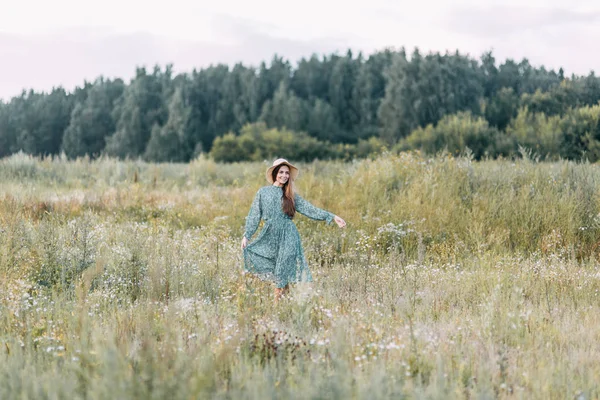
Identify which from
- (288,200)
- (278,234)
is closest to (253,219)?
(278,234)

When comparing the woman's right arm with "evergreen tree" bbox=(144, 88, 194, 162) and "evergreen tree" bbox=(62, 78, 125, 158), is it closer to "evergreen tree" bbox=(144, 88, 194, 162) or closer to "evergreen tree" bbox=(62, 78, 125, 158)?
"evergreen tree" bbox=(144, 88, 194, 162)

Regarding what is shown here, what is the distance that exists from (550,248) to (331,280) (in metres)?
4.09

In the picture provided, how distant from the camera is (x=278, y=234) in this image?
6375mm

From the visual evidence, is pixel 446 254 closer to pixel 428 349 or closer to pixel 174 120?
pixel 428 349

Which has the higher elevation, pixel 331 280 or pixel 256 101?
pixel 256 101

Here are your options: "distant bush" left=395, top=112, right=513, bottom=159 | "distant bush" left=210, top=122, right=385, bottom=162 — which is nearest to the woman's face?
"distant bush" left=395, top=112, right=513, bottom=159

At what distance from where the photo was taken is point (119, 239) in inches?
335

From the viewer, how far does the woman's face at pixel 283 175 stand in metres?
6.41

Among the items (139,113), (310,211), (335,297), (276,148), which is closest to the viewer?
(335,297)

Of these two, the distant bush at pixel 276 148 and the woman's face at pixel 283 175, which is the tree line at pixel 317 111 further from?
the woman's face at pixel 283 175

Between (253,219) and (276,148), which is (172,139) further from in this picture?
(253,219)

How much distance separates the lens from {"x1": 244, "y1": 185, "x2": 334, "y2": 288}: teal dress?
6223 millimetres

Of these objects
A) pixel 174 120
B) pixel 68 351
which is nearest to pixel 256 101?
pixel 174 120

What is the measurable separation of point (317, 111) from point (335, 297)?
160 ft
